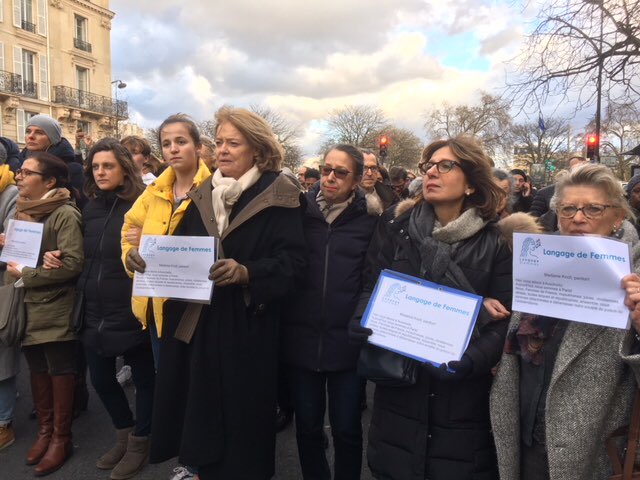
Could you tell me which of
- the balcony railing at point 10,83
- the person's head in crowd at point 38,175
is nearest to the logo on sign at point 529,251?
the person's head in crowd at point 38,175

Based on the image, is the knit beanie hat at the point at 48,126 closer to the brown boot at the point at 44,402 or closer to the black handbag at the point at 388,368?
the brown boot at the point at 44,402

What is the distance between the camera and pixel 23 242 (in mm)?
3338

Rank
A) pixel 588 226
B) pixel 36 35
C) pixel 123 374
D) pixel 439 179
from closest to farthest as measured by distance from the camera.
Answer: pixel 588 226 < pixel 439 179 < pixel 123 374 < pixel 36 35

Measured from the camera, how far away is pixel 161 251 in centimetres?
246

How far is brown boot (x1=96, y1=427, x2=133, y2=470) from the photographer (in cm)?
339

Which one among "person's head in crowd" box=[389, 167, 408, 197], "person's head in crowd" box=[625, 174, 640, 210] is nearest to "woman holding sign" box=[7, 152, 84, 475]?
"person's head in crowd" box=[389, 167, 408, 197]

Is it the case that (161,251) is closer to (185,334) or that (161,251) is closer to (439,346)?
(185,334)

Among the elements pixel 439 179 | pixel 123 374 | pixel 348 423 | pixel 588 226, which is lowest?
pixel 123 374

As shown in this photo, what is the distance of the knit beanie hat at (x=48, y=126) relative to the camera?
169 inches

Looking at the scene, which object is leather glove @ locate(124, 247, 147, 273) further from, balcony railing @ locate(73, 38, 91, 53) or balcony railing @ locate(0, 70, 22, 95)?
balcony railing @ locate(73, 38, 91, 53)

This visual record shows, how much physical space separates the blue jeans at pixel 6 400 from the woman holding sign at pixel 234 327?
1.89 m

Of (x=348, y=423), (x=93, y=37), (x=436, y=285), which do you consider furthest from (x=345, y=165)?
(x=93, y=37)

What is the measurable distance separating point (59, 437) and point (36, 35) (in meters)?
37.0

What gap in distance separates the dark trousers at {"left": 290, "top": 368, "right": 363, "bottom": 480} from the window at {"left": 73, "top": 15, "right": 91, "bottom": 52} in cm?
4054
